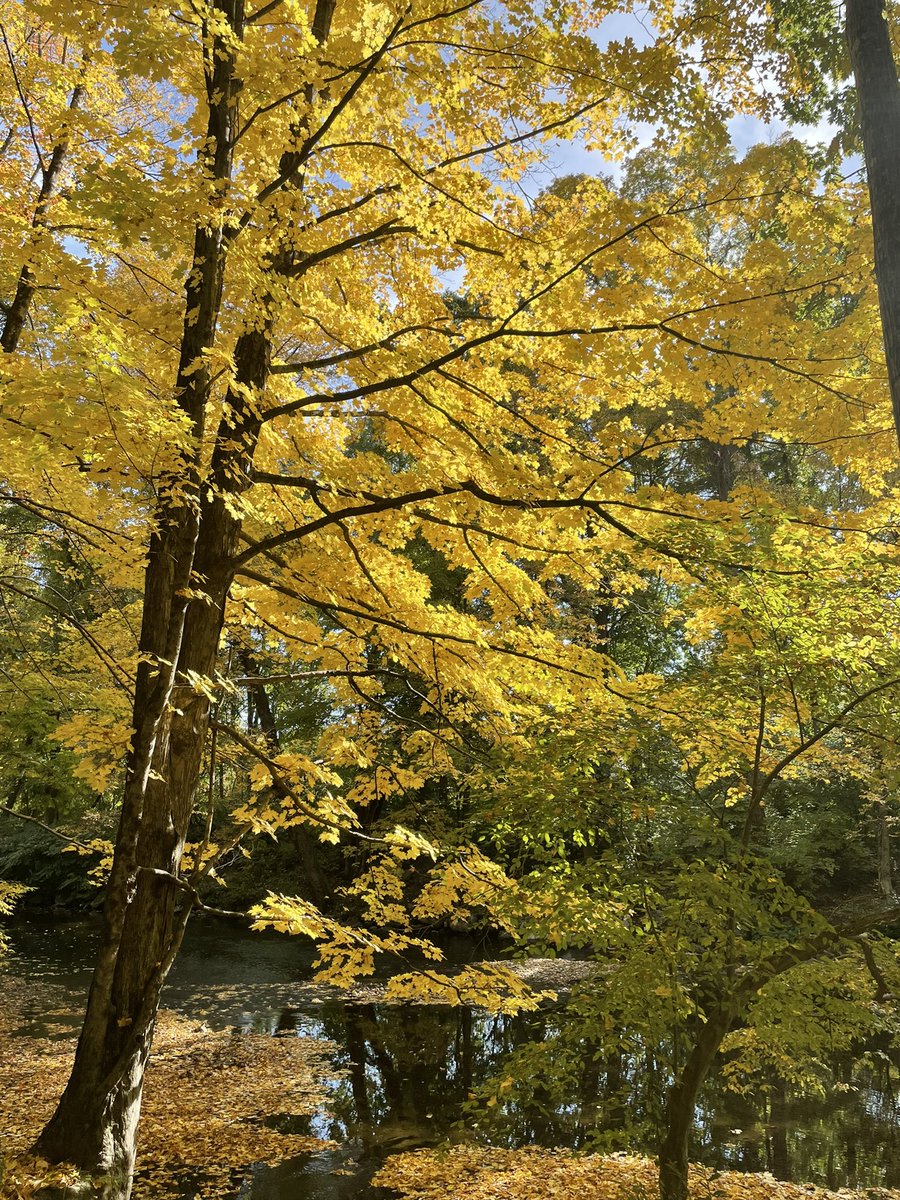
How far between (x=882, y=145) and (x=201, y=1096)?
982 centimetres

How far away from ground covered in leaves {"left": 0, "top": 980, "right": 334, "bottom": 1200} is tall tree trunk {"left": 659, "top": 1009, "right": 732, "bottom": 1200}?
3300 millimetres

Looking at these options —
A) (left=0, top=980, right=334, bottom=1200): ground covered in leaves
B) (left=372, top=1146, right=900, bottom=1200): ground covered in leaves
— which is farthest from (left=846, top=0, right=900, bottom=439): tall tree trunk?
(left=0, top=980, right=334, bottom=1200): ground covered in leaves

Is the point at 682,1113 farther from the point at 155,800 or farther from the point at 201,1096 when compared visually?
the point at 201,1096

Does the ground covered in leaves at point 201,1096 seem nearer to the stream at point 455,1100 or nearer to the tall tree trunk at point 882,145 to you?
the stream at point 455,1100

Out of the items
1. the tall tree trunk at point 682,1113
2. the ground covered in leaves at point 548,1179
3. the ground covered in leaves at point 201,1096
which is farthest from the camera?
the ground covered in leaves at point 201,1096

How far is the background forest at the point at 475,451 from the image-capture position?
3.31 m

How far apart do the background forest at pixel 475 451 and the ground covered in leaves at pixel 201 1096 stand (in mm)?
2926

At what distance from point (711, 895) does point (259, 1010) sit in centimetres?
928

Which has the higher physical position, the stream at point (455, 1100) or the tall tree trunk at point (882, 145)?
the tall tree trunk at point (882, 145)

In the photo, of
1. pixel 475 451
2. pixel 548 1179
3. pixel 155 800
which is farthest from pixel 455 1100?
pixel 475 451

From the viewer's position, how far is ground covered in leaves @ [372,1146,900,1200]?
5.42 meters

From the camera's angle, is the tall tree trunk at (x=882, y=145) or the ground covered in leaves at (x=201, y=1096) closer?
the tall tree trunk at (x=882, y=145)

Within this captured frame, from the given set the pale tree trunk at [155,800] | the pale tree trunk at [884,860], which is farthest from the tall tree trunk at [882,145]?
the pale tree trunk at [884,860]

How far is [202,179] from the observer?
9.82 feet
